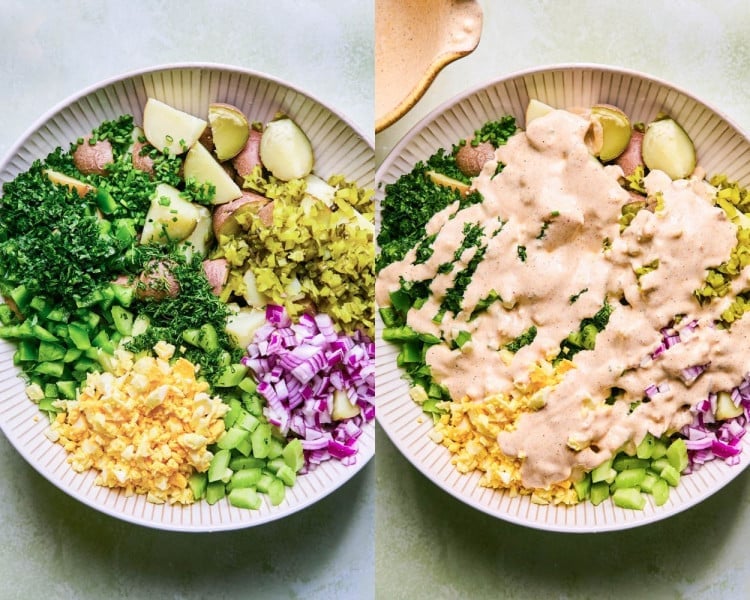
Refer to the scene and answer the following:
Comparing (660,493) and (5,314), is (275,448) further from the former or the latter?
(660,493)

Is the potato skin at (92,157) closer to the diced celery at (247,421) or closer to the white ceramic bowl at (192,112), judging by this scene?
the white ceramic bowl at (192,112)

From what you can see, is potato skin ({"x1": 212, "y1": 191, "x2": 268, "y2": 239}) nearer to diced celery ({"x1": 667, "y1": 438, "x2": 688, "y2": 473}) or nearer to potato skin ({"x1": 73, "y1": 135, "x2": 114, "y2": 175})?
potato skin ({"x1": 73, "y1": 135, "x2": 114, "y2": 175})

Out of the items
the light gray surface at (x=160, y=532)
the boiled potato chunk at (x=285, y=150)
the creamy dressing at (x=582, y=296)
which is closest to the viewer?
the creamy dressing at (x=582, y=296)

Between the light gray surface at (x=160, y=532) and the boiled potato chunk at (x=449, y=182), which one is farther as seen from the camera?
the light gray surface at (x=160, y=532)

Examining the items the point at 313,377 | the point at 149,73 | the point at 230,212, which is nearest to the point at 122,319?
the point at 230,212

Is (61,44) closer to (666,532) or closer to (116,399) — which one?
(116,399)

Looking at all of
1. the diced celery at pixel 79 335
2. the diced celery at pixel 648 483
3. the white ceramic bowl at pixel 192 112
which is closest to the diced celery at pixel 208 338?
the diced celery at pixel 79 335
